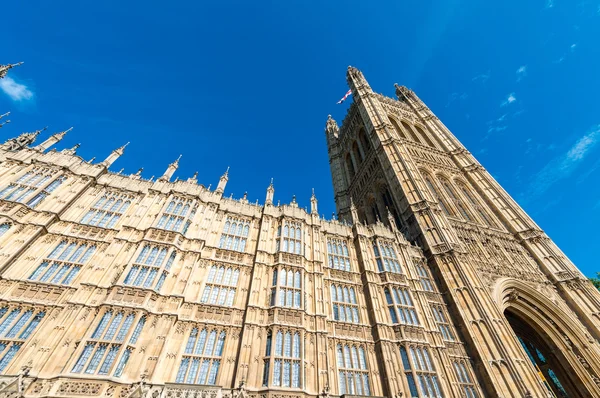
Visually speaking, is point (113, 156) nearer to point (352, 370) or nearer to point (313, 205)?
point (313, 205)

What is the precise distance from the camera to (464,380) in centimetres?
1750

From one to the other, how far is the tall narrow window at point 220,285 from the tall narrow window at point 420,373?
11.0 m

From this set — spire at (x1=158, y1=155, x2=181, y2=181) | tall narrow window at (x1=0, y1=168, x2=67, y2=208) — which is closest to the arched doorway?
spire at (x1=158, y1=155, x2=181, y2=181)

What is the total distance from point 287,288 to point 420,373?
9098 mm

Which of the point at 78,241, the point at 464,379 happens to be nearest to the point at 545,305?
the point at 464,379

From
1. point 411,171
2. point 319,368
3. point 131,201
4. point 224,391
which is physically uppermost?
point 411,171

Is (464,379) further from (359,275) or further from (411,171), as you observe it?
(411,171)

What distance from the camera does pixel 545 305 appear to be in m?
24.2

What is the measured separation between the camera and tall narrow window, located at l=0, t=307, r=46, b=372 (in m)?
11.8

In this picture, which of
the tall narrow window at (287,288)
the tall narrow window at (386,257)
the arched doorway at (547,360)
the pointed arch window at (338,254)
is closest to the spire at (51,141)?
the tall narrow window at (287,288)

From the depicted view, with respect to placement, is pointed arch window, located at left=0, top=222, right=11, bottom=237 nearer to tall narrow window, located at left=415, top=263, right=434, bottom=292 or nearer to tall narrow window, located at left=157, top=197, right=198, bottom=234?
tall narrow window, located at left=157, top=197, right=198, bottom=234

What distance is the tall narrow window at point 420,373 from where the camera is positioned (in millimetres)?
15461

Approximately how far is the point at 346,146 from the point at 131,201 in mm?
40418

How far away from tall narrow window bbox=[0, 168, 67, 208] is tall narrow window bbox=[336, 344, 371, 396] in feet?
66.8
